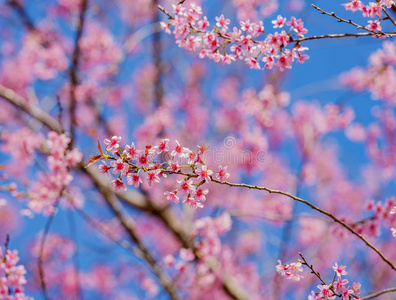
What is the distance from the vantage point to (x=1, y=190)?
3.74 meters

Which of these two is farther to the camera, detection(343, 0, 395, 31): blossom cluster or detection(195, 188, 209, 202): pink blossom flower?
detection(343, 0, 395, 31): blossom cluster

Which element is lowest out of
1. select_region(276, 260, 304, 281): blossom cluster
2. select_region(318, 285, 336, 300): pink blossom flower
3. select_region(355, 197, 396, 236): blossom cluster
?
select_region(318, 285, 336, 300): pink blossom flower

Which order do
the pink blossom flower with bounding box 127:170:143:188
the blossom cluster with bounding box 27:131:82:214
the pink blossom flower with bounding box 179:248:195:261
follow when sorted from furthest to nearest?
the pink blossom flower with bounding box 179:248:195:261
the blossom cluster with bounding box 27:131:82:214
the pink blossom flower with bounding box 127:170:143:188

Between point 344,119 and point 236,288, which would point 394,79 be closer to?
point 344,119

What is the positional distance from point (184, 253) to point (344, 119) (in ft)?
14.2

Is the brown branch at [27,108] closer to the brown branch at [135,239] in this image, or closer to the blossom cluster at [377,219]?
the brown branch at [135,239]

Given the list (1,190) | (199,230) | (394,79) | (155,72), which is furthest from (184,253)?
(394,79)

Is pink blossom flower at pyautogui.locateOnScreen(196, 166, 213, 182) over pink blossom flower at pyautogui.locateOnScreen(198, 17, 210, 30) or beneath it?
beneath

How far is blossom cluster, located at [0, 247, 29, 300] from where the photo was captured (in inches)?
119

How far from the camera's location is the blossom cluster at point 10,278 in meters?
3.03

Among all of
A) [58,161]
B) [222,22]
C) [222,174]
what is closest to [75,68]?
[58,161]

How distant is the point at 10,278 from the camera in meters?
3.07

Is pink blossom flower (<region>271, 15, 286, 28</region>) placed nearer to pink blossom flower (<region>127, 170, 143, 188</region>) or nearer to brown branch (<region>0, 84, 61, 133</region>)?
pink blossom flower (<region>127, 170, 143, 188</region>)

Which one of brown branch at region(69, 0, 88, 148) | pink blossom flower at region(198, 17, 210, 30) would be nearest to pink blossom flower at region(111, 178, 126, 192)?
pink blossom flower at region(198, 17, 210, 30)
